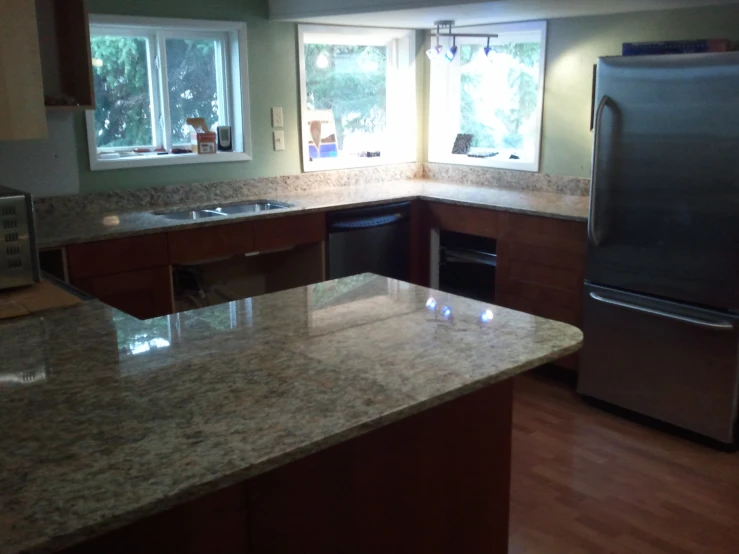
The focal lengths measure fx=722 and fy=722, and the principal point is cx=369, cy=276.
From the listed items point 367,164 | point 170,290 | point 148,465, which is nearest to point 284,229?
point 170,290

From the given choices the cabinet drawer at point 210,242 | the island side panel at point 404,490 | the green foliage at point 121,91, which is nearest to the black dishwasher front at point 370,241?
the cabinet drawer at point 210,242

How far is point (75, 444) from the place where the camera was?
119 cm

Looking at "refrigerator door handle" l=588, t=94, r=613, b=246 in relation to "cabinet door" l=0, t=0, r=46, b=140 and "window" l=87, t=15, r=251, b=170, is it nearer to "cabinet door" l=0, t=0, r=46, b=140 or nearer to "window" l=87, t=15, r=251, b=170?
"window" l=87, t=15, r=251, b=170

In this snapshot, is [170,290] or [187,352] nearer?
[187,352]

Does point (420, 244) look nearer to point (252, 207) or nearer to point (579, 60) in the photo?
point (252, 207)

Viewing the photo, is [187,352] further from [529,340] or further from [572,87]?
[572,87]

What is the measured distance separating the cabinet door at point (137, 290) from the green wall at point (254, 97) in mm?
686

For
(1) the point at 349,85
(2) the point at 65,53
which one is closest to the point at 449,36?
(1) the point at 349,85

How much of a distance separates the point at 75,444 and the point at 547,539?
1652 millimetres

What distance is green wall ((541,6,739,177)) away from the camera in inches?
135

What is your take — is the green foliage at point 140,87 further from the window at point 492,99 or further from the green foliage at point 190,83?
the window at point 492,99

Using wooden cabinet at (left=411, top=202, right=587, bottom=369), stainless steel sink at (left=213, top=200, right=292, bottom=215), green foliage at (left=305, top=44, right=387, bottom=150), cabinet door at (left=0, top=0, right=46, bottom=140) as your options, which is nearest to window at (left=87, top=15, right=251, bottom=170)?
stainless steel sink at (left=213, top=200, right=292, bottom=215)

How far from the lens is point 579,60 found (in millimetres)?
3801

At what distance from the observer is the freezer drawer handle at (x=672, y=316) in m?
2.82
